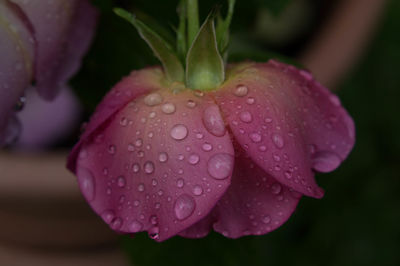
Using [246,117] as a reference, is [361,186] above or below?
below

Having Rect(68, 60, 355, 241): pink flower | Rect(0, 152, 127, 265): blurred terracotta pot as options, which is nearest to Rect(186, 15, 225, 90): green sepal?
Rect(68, 60, 355, 241): pink flower

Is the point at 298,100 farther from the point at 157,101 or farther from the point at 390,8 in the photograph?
the point at 390,8

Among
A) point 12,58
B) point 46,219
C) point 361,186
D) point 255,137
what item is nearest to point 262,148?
point 255,137

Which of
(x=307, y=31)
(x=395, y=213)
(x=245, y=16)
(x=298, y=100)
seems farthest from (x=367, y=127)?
(x=298, y=100)

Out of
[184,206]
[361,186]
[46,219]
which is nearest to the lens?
[184,206]

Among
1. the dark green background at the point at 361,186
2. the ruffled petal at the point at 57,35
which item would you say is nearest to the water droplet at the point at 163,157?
the ruffled petal at the point at 57,35

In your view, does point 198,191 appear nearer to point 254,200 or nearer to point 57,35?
point 254,200

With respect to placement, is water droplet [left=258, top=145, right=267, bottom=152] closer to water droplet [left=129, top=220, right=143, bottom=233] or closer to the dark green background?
water droplet [left=129, top=220, right=143, bottom=233]

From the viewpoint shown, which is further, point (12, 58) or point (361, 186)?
point (361, 186)
